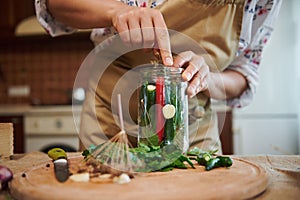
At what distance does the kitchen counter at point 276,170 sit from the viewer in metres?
0.51

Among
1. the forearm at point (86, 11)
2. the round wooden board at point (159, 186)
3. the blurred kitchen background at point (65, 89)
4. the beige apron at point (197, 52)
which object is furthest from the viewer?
the blurred kitchen background at point (65, 89)

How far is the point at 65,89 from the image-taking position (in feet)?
8.16

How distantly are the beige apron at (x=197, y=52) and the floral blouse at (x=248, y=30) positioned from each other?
0.11 feet

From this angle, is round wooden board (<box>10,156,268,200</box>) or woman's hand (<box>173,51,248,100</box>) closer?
round wooden board (<box>10,156,268,200</box>)

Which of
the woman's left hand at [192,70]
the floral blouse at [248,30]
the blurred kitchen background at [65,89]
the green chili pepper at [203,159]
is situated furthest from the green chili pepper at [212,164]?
the blurred kitchen background at [65,89]

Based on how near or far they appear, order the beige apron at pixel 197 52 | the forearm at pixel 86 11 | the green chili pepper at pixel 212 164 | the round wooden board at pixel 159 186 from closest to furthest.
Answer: the round wooden board at pixel 159 186, the green chili pepper at pixel 212 164, the forearm at pixel 86 11, the beige apron at pixel 197 52

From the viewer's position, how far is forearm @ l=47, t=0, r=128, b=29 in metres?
0.70

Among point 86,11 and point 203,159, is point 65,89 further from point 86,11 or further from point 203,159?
point 203,159

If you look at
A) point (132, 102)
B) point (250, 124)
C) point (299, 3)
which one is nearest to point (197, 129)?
point (132, 102)

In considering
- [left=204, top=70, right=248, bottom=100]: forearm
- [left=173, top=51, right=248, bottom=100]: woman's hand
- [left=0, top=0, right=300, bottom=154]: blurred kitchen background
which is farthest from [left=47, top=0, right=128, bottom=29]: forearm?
[left=0, top=0, right=300, bottom=154]: blurred kitchen background

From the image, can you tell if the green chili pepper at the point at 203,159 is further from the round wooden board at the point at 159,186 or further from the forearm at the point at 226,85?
the forearm at the point at 226,85

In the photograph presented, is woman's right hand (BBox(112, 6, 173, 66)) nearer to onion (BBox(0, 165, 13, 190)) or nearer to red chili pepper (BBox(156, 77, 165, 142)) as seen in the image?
red chili pepper (BBox(156, 77, 165, 142))

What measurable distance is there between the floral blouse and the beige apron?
0.03 meters

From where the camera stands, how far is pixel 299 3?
84.8 inches
